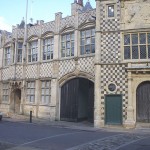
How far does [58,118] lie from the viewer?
72.6 ft

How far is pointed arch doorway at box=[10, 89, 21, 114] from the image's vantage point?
26.6 meters

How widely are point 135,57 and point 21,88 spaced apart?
40.1 ft

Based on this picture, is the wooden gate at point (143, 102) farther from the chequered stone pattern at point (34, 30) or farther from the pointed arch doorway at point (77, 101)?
the chequered stone pattern at point (34, 30)

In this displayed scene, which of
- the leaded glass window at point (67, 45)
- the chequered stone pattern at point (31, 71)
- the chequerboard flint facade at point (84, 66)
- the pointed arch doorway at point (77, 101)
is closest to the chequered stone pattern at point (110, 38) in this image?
the chequerboard flint facade at point (84, 66)

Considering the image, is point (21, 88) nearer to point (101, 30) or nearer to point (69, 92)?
point (69, 92)

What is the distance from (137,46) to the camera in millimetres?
18375

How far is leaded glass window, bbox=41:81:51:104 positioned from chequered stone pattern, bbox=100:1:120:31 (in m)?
7.54

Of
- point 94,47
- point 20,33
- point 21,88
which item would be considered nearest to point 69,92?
point 94,47

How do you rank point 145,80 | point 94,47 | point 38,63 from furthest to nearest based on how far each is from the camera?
point 38,63
point 94,47
point 145,80

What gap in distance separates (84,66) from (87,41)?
2.18 meters

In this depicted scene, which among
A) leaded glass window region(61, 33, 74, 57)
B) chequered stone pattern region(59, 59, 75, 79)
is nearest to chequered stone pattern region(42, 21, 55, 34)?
leaded glass window region(61, 33, 74, 57)

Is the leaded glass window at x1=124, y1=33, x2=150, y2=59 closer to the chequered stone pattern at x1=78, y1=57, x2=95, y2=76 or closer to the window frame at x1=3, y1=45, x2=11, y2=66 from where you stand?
the chequered stone pattern at x1=78, y1=57, x2=95, y2=76

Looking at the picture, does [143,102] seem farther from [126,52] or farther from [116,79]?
[126,52]

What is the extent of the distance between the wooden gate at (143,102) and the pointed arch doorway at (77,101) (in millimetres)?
4732
